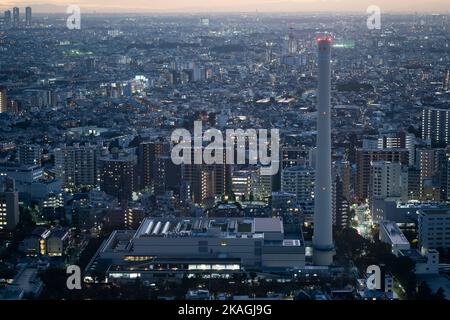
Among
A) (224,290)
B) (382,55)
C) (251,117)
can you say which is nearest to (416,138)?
(382,55)

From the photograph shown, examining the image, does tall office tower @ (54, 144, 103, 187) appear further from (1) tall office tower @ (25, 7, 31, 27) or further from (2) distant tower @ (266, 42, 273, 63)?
(2) distant tower @ (266, 42, 273, 63)

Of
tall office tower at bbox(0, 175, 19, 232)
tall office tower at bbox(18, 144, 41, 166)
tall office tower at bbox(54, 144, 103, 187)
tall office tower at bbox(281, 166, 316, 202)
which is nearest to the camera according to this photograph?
tall office tower at bbox(0, 175, 19, 232)

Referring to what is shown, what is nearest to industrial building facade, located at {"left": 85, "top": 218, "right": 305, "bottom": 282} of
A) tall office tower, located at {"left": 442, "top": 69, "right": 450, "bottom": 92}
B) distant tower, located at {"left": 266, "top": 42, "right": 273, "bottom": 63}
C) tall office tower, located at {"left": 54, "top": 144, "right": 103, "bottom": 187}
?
tall office tower, located at {"left": 54, "top": 144, "right": 103, "bottom": 187}

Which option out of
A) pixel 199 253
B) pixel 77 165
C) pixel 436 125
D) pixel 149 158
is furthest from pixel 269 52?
pixel 199 253

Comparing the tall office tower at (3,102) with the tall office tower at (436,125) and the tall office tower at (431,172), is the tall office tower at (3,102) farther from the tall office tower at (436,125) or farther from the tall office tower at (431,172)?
the tall office tower at (431,172)

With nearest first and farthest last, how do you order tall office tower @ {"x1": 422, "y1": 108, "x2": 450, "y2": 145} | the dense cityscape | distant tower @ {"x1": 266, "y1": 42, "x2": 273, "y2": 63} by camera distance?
the dense cityscape, tall office tower @ {"x1": 422, "y1": 108, "x2": 450, "y2": 145}, distant tower @ {"x1": 266, "y1": 42, "x2": 273, "y2": 63}

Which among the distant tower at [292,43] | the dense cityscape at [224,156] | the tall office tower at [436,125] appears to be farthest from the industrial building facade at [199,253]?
the tall office tower at [436,125]
